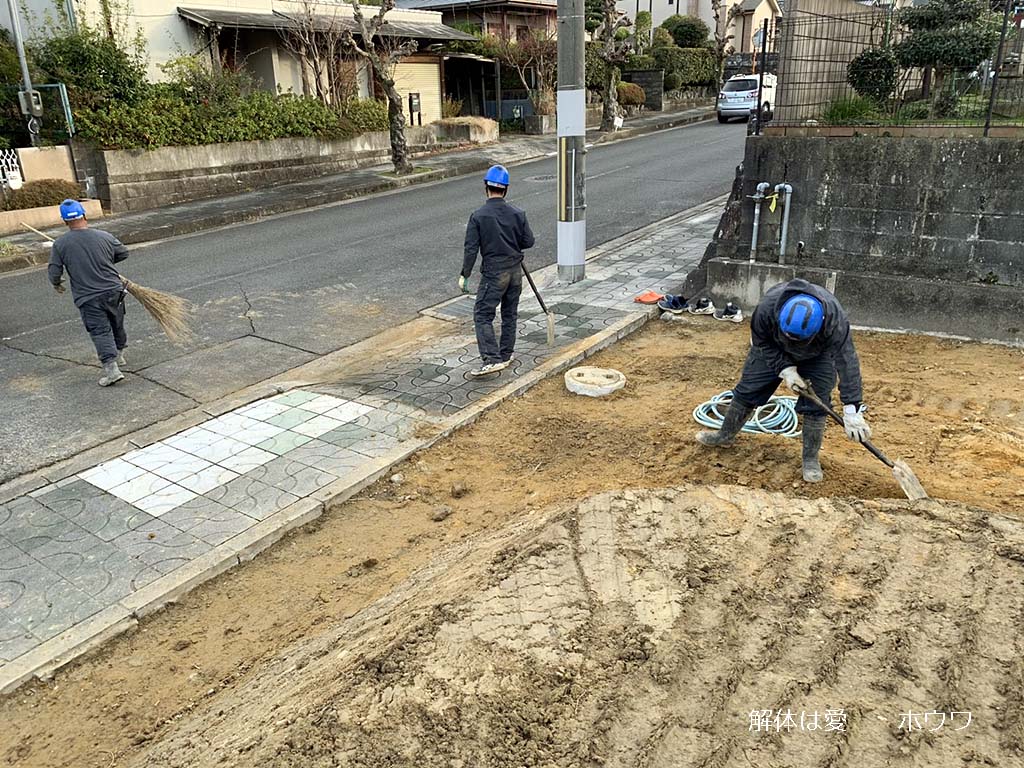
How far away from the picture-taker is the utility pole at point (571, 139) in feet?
30.1

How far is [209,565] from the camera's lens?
445 centimetres

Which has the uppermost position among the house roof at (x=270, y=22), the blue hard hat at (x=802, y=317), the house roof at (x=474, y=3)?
the house roof at (x=474, y=3)

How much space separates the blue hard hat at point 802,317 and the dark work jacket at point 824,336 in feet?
0.33

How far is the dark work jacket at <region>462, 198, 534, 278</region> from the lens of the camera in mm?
6836

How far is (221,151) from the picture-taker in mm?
17891

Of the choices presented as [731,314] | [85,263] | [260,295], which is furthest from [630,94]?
[85,263]

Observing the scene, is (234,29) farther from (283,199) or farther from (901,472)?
(901,472)

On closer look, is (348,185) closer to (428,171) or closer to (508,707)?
(428,171)

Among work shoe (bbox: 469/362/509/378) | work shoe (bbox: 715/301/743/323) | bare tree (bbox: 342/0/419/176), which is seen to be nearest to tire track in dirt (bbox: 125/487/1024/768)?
work shoe (bbox: 469/362/509/378)

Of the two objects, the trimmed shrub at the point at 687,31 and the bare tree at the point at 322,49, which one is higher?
the trimmed shrub at the point at 687,31

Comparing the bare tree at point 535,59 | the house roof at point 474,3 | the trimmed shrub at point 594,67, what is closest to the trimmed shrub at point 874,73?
the bare tree at point 535,59

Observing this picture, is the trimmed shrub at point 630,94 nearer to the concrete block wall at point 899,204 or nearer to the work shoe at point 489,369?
the concrete block wall at point 899,204

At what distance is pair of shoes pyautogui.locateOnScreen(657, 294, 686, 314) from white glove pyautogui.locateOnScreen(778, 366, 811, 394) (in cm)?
364

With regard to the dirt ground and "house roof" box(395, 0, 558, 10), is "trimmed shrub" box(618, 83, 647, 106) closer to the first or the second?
"house roof" box(395, 0, 558, 10)
